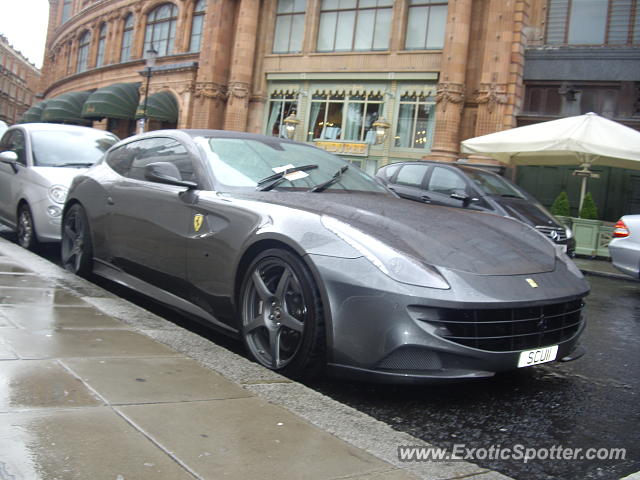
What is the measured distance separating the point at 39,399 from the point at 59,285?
2.54 meters

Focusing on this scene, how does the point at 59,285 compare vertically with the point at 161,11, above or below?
below

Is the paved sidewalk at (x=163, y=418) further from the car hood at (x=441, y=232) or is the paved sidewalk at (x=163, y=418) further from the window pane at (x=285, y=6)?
the window pane at (x=285, y=6)

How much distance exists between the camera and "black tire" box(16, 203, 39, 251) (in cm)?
742

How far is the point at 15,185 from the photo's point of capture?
26.1 feet

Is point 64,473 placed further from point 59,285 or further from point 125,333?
point 59,285

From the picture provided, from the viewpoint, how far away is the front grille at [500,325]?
3035 mm

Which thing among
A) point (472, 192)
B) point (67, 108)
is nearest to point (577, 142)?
point (472, 192)

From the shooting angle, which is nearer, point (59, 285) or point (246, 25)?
point (59, 285)

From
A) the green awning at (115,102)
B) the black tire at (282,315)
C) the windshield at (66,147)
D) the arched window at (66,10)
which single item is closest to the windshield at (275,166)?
the black tire at (282,315)

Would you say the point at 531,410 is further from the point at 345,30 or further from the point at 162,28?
the point at 162,28

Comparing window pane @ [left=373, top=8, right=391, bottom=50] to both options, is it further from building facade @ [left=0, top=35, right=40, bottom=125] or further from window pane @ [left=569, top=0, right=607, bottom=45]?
building facade @ [left=0, top=35, right=40, bottom=125]

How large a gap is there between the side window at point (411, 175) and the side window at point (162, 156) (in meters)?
5.80

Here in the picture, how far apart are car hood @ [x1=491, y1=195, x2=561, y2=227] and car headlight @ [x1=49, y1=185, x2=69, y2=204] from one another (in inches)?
230

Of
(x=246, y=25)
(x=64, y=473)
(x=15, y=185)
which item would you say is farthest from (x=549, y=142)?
(x=246, y=25)
